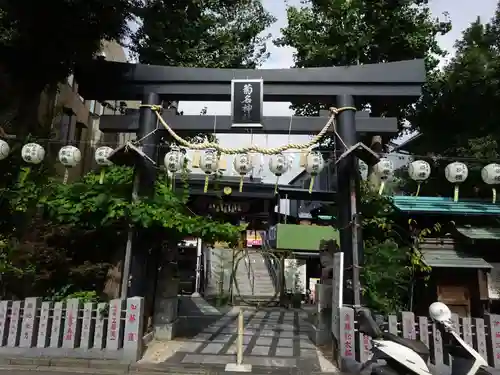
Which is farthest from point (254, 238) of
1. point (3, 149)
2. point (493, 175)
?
point (3, 149)

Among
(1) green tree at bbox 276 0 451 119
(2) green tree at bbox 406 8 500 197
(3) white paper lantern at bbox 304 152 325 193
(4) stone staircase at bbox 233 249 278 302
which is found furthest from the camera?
(4) stone staircase at bbox 233 249 278 302

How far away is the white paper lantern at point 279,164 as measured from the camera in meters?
10.0

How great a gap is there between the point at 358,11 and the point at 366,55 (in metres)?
1.84

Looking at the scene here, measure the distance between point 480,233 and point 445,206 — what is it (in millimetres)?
1414

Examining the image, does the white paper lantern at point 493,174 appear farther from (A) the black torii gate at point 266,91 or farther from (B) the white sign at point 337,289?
(B) the white sign at point 337,289

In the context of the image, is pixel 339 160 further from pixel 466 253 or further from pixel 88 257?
pixel 88 257

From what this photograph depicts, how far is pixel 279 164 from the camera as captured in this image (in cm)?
1003

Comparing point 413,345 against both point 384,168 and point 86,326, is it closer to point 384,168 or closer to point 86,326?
point 384,168

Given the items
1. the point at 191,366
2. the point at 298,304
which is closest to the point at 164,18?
the point at 191,366

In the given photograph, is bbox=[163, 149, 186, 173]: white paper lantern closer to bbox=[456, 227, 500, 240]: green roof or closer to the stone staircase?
bbox=[456, 227, 500, 240]: green roof

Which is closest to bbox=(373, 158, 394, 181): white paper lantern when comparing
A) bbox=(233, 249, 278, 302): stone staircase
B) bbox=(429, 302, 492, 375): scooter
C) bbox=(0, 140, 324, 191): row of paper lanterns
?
bbox=(0, 140, 324, 191): row of paper lanterns

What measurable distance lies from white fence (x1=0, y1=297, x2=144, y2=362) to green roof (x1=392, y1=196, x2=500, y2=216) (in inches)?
348

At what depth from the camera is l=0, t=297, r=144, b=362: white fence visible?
8312 mm

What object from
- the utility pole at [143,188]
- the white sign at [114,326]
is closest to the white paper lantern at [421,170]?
the utility pole at [143,188]
